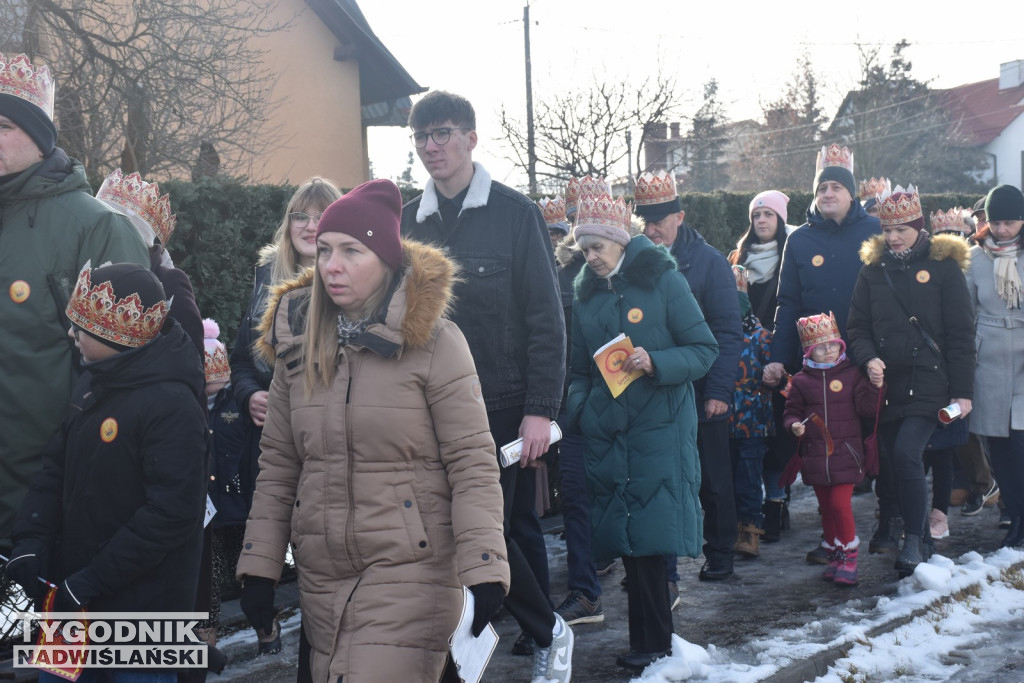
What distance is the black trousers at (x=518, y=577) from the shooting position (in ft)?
14.3

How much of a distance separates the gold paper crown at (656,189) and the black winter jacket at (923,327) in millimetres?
1420

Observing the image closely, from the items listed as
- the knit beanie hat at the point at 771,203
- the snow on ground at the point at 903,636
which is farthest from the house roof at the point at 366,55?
the snow on ground at the point at 903,636

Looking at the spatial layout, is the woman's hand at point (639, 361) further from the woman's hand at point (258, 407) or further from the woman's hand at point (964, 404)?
the woman's hand at point (964, 404)

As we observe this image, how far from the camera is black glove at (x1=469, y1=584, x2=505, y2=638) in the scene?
2.95 metres

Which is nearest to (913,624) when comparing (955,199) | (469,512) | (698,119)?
(469,512)

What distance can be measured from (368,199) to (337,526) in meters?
0.99

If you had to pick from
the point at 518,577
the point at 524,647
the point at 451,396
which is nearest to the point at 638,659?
the point at 524,647

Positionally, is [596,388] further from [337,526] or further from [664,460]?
[337,526]

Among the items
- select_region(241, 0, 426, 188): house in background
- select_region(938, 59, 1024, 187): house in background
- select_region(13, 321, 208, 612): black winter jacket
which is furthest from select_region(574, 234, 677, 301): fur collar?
select_region(938, 59, 1024, 187): house in background

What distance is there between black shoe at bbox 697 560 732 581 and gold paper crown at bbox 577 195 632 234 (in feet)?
8.10

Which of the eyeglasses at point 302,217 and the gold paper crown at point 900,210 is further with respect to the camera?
the gold paper crown at point 900,210

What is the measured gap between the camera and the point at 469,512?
10.0 feet

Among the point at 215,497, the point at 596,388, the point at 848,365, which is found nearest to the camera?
the point at 596,388

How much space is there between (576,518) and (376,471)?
3.08 meters
